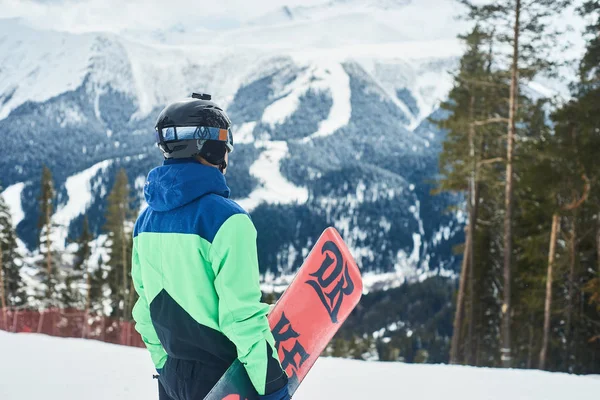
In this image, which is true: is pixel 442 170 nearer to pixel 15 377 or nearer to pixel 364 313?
pixel 15 377

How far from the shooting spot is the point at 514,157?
1446 cm

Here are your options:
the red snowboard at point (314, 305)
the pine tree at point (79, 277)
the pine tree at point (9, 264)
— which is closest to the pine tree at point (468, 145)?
the red snowboard at point (314, 305)

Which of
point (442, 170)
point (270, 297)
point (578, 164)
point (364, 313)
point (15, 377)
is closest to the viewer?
point (15, 377)

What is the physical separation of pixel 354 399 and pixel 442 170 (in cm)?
1643

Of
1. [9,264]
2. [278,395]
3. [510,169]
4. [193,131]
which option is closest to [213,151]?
[193,131]

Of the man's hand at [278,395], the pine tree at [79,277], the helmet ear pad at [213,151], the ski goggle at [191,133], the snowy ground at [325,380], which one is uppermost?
the ski goggle at [191,133]

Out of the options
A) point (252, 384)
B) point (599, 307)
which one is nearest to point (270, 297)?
point (599, 307)

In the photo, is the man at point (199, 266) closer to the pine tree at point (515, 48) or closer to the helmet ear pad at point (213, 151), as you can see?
the helmet ear pad at point (213, 151)

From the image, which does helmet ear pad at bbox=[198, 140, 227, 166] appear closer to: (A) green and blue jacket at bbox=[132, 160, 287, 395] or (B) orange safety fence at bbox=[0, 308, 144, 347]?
(A) green and blue jacket at bbox=[132, 160, 287, 395]

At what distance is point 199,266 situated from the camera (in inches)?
96.7

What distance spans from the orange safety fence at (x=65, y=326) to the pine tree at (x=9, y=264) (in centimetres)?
1678

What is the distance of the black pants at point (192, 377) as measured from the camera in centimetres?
255

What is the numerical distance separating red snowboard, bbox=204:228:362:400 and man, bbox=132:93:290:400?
569 millimetres

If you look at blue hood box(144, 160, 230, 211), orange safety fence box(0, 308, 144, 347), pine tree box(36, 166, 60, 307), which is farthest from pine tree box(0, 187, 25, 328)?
blue hood box(144, 160, 230, 211)
